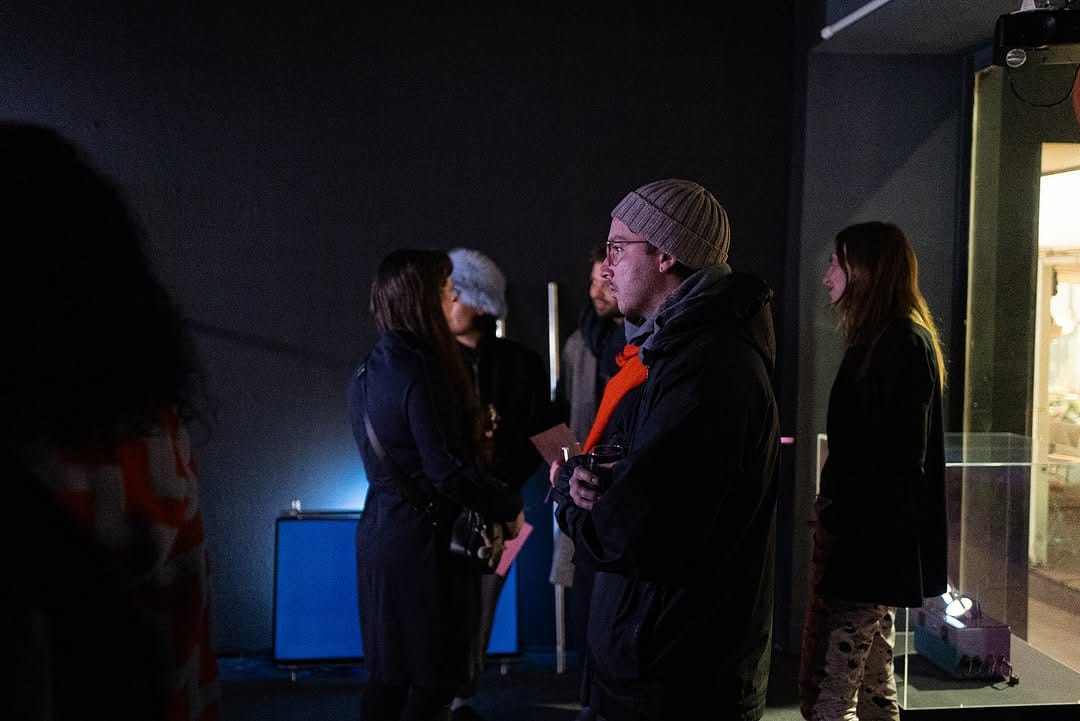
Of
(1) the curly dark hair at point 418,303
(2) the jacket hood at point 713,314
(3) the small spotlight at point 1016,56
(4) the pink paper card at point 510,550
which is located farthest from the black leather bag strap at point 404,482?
(3) the small spotlight at point 1016,56

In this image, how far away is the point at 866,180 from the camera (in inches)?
179

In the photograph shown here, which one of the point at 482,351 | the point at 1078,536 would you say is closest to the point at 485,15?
the point at 482,351

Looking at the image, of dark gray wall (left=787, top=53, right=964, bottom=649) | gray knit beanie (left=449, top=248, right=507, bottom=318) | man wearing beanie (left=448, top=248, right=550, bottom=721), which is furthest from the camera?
dark gray wall (left=787, top=53, right=964, bottom=649)

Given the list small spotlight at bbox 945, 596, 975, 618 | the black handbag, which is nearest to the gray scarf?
the black handbag

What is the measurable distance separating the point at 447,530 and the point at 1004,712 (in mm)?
2136

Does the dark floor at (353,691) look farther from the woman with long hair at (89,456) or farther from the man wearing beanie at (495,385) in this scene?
the woman with long hair at (89,456)

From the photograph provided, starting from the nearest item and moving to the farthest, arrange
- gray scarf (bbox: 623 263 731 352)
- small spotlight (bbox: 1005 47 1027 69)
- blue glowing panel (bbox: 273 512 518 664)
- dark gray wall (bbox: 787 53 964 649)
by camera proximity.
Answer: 1. gray scarf (bbox: 623 263 731 352)
2. small spotlight (bbox: 1005 47 1027 69)
3. blue glowing panel (bbox: 273 512 518 664)
4. dark gray wall (bbox: 787 53 964 649)

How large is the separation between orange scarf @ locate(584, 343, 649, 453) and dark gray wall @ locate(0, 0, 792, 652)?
1958 mm

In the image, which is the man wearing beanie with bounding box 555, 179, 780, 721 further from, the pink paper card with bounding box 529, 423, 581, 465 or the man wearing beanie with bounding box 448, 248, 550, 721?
the man wearing beanie with bounding box 448, 248, 550, 721

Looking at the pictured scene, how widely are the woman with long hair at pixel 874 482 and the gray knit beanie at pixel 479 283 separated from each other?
1.38m

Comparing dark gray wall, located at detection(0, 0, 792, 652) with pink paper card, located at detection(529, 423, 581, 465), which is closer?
pink paper card, located at detection(529, 423, 581, 465)

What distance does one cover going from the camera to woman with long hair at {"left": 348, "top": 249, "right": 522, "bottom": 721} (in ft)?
9.28

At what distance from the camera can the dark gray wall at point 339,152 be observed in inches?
170

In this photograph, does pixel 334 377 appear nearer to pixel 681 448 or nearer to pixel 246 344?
pixel 246 344
